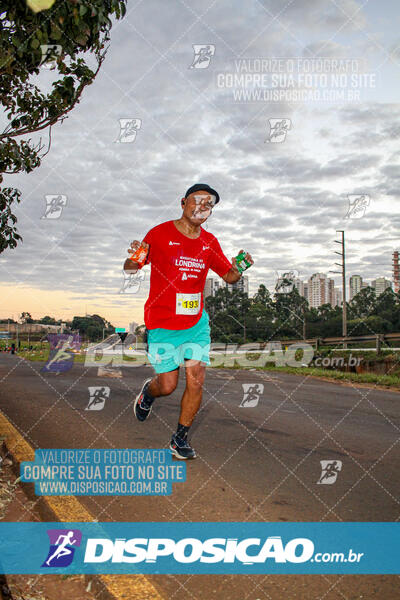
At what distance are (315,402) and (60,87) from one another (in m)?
5.89

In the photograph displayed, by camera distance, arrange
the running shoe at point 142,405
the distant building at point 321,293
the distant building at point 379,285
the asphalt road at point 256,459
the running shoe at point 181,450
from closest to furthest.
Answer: the asphalt road at point 256,459
the running shoe at point 181,450
the running shoe at point 142,405
the distant building at point 321,293
the distant building at point 379,285

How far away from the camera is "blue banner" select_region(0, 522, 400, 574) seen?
2506 mm

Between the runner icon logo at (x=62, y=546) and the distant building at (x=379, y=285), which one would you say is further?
the distant building at (x=379, y=285)

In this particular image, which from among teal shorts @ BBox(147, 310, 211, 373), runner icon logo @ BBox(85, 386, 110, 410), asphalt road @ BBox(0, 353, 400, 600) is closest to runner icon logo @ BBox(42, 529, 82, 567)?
asphalt road @ BBox(0, 353, 400, 600)

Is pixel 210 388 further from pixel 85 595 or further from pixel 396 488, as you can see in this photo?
pixel 85 595

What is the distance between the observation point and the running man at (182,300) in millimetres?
4508

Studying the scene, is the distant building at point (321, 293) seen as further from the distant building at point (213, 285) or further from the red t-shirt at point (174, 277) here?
the red t-shirt at point (174, 277)

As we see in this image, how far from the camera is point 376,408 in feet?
26.4

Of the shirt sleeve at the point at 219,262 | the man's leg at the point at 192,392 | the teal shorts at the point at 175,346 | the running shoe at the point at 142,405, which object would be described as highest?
the shirt sleeve at the point at 219,262

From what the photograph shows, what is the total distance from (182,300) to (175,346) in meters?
0.42

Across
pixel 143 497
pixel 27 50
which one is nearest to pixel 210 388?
pixel 143 497

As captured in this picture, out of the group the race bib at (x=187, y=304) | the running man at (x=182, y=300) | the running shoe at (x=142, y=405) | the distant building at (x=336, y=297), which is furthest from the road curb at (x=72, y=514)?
the distant building at (x=336, y=297)

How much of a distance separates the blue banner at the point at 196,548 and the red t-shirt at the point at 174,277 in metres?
1.97

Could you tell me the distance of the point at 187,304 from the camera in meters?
4.57
